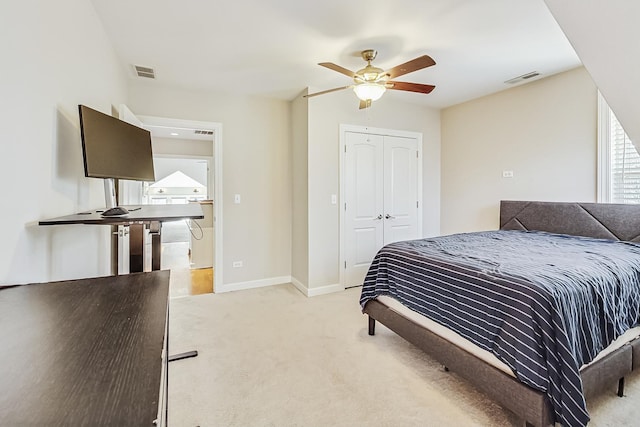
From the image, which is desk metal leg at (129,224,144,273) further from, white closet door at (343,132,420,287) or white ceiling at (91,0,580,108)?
white closet door at (343,132,420,287)

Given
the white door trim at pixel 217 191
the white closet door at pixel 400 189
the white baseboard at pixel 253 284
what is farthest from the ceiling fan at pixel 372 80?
the white baseboard at pixel 253 284

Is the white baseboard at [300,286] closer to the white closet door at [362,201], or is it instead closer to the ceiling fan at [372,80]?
the white closet door at [362,201]

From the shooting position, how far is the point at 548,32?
7.99ft

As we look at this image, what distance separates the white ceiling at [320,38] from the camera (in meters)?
2.13

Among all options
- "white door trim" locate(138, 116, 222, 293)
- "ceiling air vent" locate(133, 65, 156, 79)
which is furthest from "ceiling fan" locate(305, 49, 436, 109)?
"ceiling air vent" locate(133, 65, 156, 79)

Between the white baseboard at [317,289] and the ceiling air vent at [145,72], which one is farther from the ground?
the ceiling air vent at [145,72]

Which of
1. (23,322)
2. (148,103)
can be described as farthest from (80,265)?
(148,103)

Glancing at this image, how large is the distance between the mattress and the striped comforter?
4 cm

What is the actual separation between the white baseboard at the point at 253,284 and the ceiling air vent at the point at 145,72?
2.53 meters

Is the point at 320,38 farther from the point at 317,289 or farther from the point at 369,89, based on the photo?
the point at 317,289

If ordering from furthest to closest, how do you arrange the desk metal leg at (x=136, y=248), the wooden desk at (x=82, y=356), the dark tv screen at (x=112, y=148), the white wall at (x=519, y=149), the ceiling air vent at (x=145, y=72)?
the white wall at (x=519, y=149), the ceiling air vent at (x=145, y=72), the desk metal leg at (x=136, y=248), the dark tv screen at (x=112, y=148), the wooden desk at (x=82, y=356)

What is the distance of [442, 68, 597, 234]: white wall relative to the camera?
3.13 m

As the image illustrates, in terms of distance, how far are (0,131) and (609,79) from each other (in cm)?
261

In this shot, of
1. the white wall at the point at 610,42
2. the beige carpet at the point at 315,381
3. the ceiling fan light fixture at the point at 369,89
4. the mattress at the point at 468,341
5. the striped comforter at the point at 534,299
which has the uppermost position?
the ceiling fan light fixture at the point at 369,89
